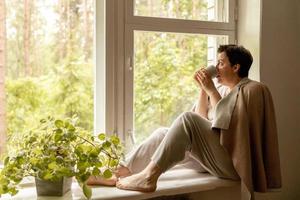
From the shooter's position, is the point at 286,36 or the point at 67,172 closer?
the point at 67,172

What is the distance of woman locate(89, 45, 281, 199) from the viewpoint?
1.92 meters

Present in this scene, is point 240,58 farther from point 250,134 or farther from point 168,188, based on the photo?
point 168,188

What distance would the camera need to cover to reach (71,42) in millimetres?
2146

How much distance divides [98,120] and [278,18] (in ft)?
4.09

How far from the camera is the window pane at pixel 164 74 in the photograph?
7.50 ft

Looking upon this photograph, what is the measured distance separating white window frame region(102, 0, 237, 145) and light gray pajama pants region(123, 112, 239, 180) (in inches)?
7.2

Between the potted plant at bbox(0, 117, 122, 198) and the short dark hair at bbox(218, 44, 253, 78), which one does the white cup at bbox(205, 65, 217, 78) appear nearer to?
the short dark hair at bbox(218, 44, 253, 78)

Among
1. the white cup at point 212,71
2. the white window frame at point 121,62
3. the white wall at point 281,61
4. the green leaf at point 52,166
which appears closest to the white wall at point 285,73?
the white wall at point 281,61

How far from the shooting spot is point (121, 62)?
2.18 meters

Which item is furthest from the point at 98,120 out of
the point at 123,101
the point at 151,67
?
the point at 151,67

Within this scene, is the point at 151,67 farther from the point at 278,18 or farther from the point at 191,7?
the point at 278,18

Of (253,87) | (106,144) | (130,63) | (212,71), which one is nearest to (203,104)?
(212,71)

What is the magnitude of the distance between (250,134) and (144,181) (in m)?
0.61

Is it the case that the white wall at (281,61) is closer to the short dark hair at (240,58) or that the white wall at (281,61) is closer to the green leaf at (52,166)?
the short dark hair at (240,58)
